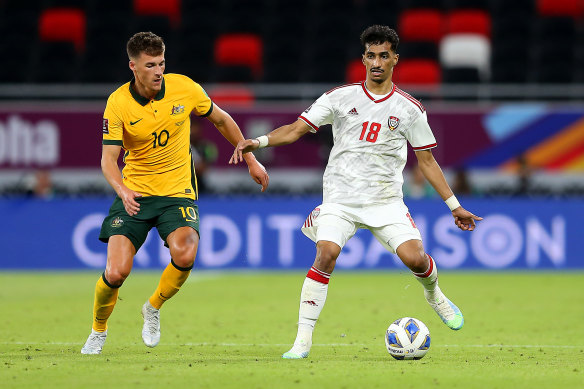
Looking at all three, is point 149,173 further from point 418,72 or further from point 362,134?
point 418,72

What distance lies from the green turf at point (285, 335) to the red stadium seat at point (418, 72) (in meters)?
6.15

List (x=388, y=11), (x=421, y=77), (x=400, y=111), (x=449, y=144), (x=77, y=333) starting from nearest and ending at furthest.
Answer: (x=400, y=111), (x=77, y=333), (x=449, y=144), (x=421, y=77), (x=388, y=11)

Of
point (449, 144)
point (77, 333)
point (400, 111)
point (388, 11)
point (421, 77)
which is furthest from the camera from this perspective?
point (388, 11)

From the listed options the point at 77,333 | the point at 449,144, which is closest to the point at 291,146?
the point at 449,144

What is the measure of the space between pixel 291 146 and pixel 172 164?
10.9m

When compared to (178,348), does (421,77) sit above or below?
above

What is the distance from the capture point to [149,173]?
316 inches

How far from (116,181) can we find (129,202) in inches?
7.7

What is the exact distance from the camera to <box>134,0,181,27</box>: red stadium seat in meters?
23.2

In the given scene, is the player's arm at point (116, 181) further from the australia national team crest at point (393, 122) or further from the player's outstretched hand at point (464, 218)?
the player's outstretched hand at point (464, 218)

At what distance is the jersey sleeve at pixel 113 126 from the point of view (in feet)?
25.5

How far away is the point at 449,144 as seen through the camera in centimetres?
1877

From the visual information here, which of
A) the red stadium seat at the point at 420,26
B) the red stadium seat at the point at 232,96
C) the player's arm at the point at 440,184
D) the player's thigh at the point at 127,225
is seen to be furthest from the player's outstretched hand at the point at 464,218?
the red stadium seat at the point at 420,26

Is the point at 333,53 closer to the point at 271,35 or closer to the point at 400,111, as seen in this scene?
the point at 271,35
